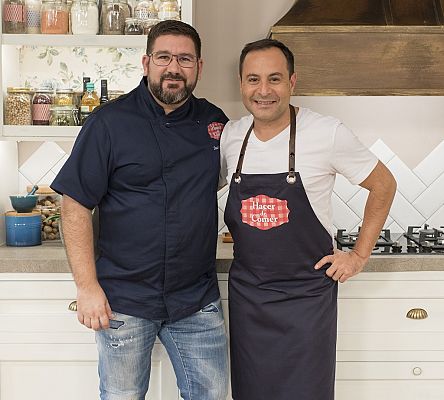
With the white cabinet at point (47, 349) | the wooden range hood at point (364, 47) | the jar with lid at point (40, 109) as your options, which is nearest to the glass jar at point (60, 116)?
the jar with lid at point (40, 109)

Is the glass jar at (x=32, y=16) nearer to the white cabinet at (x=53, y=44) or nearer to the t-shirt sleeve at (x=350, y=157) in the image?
the white cabinet at (x=53, y=44)

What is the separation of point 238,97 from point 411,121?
73 centimetres

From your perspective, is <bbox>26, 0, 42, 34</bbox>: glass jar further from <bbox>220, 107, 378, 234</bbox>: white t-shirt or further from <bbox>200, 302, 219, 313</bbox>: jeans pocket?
<bbox>200, 302, 219, 313</bbox>: jeans pocket

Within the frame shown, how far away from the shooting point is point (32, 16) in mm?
2904

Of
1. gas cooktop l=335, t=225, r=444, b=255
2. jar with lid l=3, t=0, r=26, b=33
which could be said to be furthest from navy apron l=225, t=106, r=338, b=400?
jar with lid l=3, t=0, r=26, b=33

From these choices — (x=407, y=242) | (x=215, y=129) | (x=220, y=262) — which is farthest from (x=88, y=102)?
(x=407, y=242)

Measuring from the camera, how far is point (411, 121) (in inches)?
131

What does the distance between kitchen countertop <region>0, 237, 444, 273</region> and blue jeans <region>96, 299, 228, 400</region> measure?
287 mm

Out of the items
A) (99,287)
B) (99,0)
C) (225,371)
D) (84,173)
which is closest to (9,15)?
(99,0)

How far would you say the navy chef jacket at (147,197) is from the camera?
7.48 ft

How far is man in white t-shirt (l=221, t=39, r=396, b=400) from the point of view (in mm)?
2314

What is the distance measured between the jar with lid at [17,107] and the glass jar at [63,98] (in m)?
0.10

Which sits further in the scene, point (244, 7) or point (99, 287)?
point (244, 7)

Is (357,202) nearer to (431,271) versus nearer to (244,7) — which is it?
(431,271)
